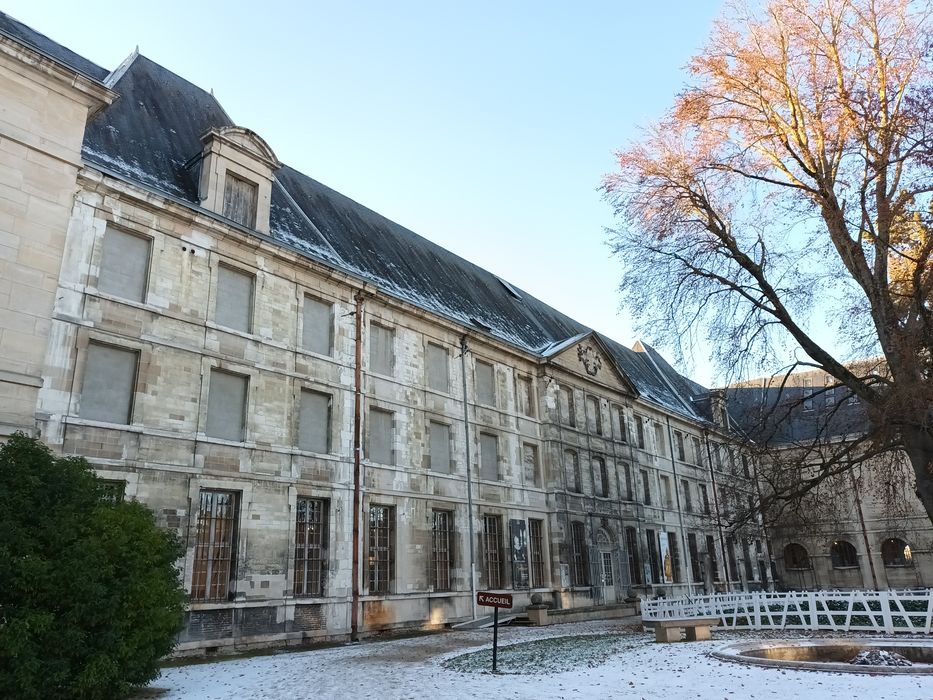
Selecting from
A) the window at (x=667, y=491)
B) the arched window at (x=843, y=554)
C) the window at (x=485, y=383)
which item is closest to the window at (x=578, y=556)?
the window at (x=485, y=383)

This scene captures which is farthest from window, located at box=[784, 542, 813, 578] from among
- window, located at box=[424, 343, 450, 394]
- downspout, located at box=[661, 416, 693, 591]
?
window, located at box=[424, 343, 450, 394]

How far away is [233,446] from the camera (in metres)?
16.1

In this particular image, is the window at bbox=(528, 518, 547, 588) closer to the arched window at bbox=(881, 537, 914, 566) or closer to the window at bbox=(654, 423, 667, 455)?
the window at bbox=(654, 423, 667, 455)

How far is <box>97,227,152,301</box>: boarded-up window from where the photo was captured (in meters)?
15.1

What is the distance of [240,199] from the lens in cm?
1875

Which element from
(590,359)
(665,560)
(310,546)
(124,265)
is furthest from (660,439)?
(124,265)

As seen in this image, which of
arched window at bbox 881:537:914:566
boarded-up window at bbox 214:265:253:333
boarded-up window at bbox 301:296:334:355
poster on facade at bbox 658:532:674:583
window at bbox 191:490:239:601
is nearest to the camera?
window at bbox 191:490:239:601

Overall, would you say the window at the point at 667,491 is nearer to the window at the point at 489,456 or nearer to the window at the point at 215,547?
the window at the point at 489,456

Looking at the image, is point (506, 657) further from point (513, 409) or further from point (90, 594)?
point (513, 409)

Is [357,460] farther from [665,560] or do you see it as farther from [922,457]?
[665,560]

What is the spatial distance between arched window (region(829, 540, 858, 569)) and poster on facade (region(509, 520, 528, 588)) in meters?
32.6

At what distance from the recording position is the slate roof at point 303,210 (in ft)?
57.3

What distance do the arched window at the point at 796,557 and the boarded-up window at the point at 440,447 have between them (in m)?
36.1

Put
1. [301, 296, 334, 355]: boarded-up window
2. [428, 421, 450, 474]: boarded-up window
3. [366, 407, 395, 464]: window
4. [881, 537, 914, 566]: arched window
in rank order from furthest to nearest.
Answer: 1. [881, 537, 914, 566]: arched window
2. [428, 421, 450, 474]: boarded-up window
3. [366, 407, 395, 464]: window
4. [301, 296, 334, 355]: boarded-up window
